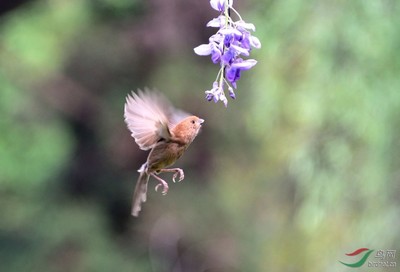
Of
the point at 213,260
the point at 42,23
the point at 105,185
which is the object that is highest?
the point at 42,23

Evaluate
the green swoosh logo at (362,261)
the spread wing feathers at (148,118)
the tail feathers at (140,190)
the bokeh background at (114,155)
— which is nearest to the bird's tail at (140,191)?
the tail feathers at (140,190)

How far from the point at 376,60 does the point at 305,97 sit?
357 millimetres

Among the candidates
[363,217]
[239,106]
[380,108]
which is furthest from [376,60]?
[239,106]

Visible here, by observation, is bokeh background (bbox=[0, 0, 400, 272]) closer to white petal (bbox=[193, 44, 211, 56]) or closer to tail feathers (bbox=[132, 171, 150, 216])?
tail feathers (bbox=[132, 171, 150, 216])

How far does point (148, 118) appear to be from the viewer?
1.81 meters

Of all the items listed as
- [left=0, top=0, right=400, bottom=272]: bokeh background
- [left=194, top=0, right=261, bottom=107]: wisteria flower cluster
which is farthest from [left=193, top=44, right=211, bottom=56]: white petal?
[left=0, top=0, right=400, bottom=272]: bokeh background

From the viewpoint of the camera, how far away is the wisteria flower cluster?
4.86 feet

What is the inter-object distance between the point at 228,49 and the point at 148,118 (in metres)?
0.37

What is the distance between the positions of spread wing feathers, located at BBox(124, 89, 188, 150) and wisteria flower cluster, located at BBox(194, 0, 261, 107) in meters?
0.29

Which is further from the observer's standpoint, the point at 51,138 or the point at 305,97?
the point at 51,138

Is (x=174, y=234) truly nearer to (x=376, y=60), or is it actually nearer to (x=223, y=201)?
(x=223, y=201)

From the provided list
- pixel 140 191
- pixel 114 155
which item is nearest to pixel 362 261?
pixel 140 191

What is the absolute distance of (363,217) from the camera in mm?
3994

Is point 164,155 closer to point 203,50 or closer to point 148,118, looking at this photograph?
point 148,118
